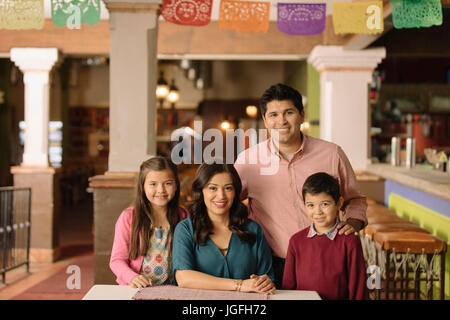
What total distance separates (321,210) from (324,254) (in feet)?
0.57

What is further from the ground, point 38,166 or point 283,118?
point 283,118

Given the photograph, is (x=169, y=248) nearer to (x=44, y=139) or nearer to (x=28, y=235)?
(x=28, y=235)

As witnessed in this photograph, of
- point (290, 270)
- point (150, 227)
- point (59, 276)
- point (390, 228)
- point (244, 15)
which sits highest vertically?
point (244, 15)

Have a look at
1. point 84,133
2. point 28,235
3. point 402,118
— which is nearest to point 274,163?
point 28,235

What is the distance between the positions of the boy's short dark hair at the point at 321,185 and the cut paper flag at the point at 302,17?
212cm

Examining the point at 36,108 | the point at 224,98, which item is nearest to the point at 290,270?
the point at 36,108

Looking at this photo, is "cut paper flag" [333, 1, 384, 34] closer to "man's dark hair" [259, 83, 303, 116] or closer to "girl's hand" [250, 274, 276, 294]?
"man's dark hair" [259, 83, 303, 116]

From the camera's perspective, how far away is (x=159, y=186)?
2238 mm

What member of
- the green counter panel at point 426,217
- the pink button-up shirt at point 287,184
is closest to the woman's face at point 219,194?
the pink button-up shirt at point 287,184

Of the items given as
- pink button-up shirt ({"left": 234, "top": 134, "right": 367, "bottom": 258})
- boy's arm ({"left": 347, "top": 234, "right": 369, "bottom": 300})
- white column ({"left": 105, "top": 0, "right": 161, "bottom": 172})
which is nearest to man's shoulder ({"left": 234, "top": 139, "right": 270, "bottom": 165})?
pink button-up shirt ({"left": 234, "top": 134, "right": 367, "bottom": 258})

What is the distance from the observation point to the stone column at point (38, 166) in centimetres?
582

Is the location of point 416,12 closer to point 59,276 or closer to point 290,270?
point 290,270

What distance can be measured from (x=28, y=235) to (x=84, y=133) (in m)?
8.00

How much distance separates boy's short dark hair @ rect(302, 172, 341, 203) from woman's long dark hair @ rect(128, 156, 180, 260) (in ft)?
2.04
